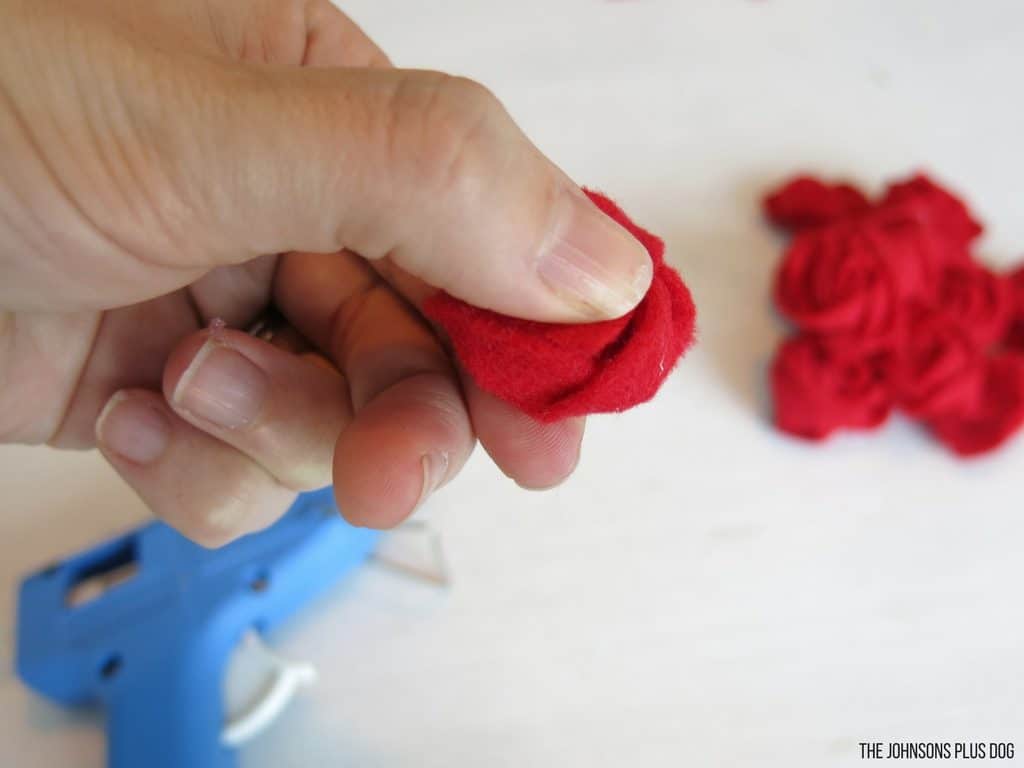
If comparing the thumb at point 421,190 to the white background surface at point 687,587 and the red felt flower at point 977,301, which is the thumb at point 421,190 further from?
the red felt flower at point 977,301

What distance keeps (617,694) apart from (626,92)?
60 cm

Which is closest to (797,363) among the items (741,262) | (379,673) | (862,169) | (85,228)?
(741,262)

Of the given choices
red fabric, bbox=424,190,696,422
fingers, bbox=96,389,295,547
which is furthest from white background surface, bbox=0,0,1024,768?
red fabric, bbox=424,190,696,422

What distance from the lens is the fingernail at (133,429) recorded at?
0.51m

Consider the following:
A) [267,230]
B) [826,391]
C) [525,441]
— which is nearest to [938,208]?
[826,391]

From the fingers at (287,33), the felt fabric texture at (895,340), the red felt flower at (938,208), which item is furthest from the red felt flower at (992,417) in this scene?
the fingers at (287,33)

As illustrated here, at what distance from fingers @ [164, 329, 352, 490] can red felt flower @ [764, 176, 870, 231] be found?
472mm

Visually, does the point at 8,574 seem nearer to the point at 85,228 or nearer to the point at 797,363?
the point at 85,228

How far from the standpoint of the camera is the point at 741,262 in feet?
2.58

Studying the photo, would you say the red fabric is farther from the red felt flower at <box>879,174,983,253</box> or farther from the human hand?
the red felt flower at <box>879,174,983,253</box>

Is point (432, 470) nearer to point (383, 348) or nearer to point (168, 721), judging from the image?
point (383, 348)

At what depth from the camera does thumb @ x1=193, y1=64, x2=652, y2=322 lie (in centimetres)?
32

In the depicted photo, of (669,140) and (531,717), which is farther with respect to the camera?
(669,140)

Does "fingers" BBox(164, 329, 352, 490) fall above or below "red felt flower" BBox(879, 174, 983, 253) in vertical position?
below
